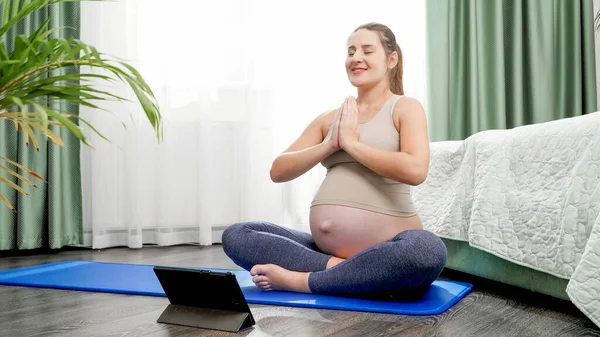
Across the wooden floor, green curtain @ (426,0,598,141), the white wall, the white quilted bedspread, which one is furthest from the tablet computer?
the white wall

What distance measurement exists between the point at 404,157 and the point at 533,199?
356 mm

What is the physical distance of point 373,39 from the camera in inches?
67.4

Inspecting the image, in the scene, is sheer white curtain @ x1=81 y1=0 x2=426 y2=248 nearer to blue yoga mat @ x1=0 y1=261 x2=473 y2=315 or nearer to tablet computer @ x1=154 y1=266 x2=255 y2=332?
blue yoga mat @ x1=0 y1=261 x2=473 y2=315

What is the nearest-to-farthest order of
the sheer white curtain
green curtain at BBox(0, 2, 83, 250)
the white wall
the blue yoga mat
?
the blue yoga mat → green curtain at BBox(0, 2, 83, 250) → the sheer white curtain → the white wall

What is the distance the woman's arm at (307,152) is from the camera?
1.64m

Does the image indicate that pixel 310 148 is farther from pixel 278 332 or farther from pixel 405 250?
pixel 278 332

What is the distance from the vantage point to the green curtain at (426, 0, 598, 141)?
3.24 meters

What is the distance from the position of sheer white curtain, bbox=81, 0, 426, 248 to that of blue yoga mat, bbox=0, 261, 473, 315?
752 millimetres

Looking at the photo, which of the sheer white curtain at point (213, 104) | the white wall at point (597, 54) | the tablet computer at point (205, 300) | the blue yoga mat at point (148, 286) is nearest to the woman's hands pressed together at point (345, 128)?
the blue yoga mat at point (148, 286)

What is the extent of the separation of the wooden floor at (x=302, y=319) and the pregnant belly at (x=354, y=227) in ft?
0.81

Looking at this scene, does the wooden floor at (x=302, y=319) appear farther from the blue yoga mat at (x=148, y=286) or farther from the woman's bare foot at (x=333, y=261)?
the woman's bare foot at (x=333, y=261)

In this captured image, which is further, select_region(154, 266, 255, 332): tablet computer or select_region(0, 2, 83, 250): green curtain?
select_region(0, 2, 83, 250): green curtain

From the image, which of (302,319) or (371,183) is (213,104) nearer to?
(371,183)

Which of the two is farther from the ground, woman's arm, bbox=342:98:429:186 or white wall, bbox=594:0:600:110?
white wall, bbox=594:0:600:110
